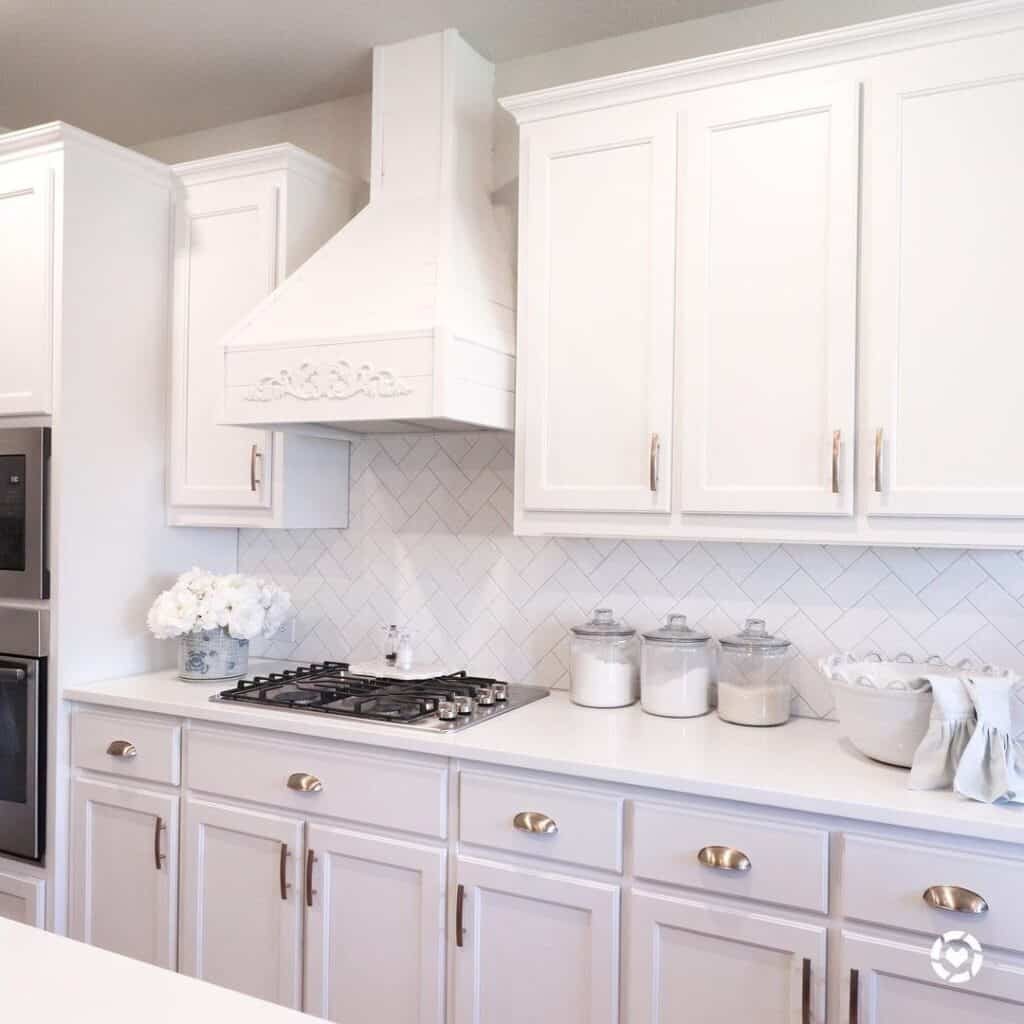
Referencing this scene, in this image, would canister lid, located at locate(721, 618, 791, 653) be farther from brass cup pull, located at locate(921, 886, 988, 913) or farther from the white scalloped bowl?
brass cup pull, located at locate(921, 886, 988, 913)

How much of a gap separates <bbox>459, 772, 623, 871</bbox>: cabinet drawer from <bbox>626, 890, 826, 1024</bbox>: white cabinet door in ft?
0.39

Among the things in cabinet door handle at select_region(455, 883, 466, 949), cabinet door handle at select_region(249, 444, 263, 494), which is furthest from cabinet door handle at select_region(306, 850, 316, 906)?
cabinet door handle at select_region(249, 444, 263, 494)

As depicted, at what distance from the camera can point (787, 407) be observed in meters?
2.06

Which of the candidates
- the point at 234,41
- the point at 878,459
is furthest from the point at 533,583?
the point at 234,41

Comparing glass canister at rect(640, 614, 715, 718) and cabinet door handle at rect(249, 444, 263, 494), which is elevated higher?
cabinet door handle at rect(249, 444, 263, 494)

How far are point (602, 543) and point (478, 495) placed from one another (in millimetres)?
406

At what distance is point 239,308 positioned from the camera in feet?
9.12

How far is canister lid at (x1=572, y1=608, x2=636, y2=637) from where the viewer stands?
7.80 feet

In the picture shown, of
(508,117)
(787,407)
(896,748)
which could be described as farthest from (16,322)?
(896,748)

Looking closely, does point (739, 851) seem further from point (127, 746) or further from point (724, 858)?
point (127, 746)

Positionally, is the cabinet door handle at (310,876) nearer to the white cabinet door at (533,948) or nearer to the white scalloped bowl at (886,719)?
the white cabinet door at (533,948)

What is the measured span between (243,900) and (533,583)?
109 cm

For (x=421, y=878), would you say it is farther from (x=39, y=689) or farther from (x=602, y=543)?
(x=39, y=689)

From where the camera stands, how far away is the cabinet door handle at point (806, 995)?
5.50 feet
